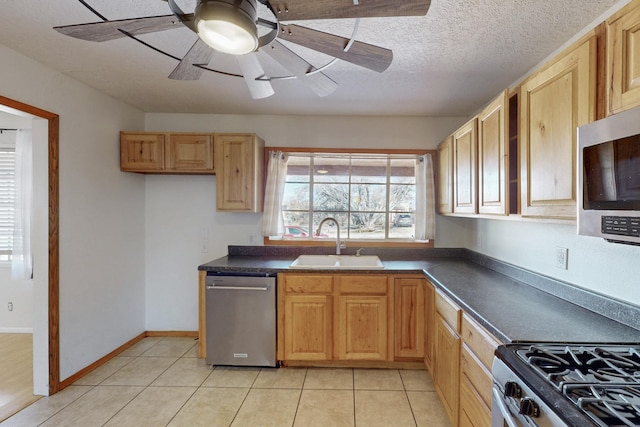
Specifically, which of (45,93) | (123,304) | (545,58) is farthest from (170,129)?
(545,58)

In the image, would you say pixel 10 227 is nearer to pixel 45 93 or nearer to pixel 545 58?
pixel 45 93

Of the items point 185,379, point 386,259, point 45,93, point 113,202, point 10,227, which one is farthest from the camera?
point 10,227

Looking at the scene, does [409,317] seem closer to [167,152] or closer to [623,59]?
[623,59]

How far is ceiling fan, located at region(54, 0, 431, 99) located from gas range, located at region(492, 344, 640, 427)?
4.02 feet

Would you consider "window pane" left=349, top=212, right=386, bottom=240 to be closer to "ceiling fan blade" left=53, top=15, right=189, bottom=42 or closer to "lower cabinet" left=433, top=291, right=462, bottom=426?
"lower cabinet" left=433, top=291, right=462, bottom=426

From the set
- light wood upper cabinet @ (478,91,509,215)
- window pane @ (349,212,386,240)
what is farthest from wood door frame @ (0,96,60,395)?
light wood upper cabinet @ (478,91,509,215)

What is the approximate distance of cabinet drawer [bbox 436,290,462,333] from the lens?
1.84 m

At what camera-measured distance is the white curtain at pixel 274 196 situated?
3229 millimetres

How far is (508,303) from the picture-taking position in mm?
1725

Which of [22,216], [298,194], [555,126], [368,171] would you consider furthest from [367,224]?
[22,216]

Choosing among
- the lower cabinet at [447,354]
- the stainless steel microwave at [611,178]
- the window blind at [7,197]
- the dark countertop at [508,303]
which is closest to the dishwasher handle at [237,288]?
the dark countertop at [508,303]

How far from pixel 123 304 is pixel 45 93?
1.94m

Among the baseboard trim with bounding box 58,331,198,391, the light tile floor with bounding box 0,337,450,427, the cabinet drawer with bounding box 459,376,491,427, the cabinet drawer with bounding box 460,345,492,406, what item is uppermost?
the cabinet drawer with bounding box 460,345,492,406

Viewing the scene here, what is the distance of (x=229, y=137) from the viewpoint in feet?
9.86
